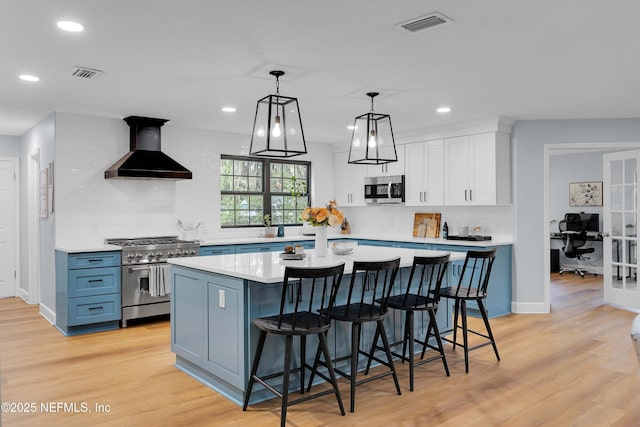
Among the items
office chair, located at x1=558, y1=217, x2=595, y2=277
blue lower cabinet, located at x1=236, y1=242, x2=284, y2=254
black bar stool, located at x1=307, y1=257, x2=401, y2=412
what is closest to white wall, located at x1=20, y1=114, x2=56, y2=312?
blue lower cabinet, located at x1=236, y1=242, x2=284, y2=254

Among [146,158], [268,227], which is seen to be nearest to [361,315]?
[146,158]

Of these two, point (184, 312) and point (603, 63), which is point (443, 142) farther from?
point (184, 312)

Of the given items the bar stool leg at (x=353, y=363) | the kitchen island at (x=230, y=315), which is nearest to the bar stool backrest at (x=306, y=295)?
the kitchen island at (x=230, y=315)

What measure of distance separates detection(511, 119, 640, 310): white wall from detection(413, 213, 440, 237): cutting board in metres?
1.16

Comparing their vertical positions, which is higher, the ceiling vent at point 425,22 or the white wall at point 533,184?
the ceiling vent at point 425,22

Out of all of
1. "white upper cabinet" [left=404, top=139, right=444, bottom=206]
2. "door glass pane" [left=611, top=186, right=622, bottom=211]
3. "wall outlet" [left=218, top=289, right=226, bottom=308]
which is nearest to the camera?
"wall outlet" [left=218, top=289, right=226, bottom=308]

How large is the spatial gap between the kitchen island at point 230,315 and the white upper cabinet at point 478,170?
7.84ft

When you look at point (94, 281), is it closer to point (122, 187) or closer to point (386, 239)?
point (122, 187)

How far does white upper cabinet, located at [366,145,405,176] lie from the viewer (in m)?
6.94

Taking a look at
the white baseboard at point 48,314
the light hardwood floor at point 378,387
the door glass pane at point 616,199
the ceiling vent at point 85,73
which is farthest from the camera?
the door glass pane at point 616,199

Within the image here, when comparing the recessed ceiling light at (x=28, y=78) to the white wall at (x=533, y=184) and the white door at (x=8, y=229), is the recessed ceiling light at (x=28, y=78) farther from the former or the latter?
the white wall at (x=533, y=184)

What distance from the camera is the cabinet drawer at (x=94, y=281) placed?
16.6 ft

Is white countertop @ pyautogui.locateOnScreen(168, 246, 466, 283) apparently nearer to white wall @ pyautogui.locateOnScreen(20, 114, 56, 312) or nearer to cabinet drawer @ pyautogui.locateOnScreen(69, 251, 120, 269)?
cabinet drawer @ pyautogui.locateOnScreen(69, 251, 120, 269)

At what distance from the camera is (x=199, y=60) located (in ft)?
11.7
